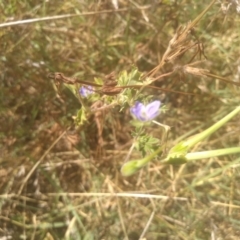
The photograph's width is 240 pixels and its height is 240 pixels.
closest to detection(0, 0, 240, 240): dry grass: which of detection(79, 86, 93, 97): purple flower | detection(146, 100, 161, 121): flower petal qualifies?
detection(79, 86, 93, 97): purple flower

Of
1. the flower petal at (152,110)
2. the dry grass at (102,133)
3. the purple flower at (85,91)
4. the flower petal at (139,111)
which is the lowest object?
the dry grass at (102,133)

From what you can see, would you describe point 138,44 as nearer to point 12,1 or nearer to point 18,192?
point 12,1

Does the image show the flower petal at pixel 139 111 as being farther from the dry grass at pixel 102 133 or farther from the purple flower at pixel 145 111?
the dry grass at pixel 102 133

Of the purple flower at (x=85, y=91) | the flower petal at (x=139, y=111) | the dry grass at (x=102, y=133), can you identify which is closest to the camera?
the flower petal at (x=139, y=111)

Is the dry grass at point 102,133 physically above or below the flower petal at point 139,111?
below

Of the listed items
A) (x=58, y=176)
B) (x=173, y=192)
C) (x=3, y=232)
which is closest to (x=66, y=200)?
(x=58, y=176)

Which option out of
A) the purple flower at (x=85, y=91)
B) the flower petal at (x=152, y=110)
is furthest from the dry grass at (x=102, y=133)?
the flower petal at (x=152, y=110)

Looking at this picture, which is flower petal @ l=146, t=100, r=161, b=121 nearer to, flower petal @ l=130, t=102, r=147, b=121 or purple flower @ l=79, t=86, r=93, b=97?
flower petal @ l=130, t=102, r=147, b=121
